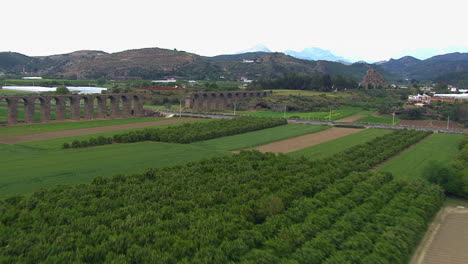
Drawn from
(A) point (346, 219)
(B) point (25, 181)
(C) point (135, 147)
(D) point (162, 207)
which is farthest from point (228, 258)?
(C) point (135, 147)

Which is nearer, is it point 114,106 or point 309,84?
point 114,106

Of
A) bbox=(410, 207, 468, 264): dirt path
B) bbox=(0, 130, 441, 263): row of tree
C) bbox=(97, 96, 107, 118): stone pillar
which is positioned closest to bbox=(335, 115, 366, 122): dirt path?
bbox=(97, 96, 107, 118): stone pillar

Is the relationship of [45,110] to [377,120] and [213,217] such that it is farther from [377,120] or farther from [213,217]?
[377,120]

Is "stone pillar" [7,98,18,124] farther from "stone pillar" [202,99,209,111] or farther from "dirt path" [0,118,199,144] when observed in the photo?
"stone pillar" [202,99,209,111]

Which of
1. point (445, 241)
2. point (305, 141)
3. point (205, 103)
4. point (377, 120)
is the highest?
point (205, 103)

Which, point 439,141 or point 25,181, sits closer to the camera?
point 25,181

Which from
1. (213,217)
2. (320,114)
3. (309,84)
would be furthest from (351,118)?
(213,217)

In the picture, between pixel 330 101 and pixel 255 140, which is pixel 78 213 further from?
pixel 330 101
